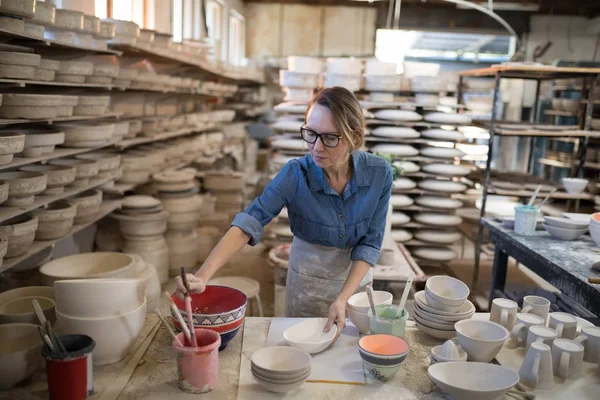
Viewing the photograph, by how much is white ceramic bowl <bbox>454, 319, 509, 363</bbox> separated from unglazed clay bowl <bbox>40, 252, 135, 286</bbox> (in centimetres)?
161

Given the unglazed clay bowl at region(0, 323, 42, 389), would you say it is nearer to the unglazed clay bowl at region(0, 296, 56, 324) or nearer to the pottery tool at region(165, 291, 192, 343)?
the unglazed clay bowl at region(0, 296, 56, 324)

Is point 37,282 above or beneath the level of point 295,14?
beneath

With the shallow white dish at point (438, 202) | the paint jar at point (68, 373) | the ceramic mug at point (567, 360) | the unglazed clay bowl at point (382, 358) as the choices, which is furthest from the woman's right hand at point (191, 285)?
the shallow white dish at point (438, 202)

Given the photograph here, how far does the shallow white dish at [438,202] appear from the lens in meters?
5.37

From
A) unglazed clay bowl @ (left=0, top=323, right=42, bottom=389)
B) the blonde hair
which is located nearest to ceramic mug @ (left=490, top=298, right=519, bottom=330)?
the blonde hair

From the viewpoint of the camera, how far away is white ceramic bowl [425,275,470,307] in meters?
1.91

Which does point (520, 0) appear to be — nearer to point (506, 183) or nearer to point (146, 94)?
point (506, 183)

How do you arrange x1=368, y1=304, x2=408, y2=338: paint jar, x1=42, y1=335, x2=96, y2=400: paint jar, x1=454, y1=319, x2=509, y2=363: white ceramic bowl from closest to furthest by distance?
x1=42, y1=335, x2=96, y2=400: paint jar, x1=454, y1=319, x2=509, y2=363: white ceramic bowl, x1=368, y1=304, x2=408, y2=338: paint jar

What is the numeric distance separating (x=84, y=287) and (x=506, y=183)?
4.51 meters

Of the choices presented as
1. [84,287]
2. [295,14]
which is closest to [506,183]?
[84,287]

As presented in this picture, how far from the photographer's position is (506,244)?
340 centimetres

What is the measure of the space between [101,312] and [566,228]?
104 inches

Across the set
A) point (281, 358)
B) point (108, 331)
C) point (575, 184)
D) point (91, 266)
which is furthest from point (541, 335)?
point (575, 184)

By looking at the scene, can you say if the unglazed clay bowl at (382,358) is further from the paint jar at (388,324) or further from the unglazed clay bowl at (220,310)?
the unglazed clay bowl at (220,310)
